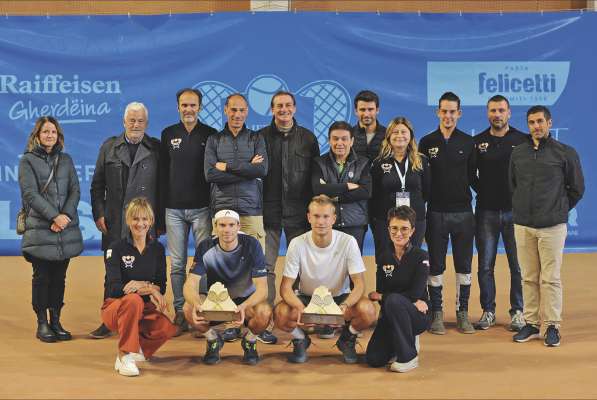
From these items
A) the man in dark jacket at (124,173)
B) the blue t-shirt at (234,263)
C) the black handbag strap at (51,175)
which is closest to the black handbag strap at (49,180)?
the black handbag strap at (51,175)

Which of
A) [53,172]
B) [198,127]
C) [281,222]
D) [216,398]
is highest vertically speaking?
[198,127]

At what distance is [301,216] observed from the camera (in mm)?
5594

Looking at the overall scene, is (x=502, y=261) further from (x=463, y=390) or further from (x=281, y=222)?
(x=463, y=390)

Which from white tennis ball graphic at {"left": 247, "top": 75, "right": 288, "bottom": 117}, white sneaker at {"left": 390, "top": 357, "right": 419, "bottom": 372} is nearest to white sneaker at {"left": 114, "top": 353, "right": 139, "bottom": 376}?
white sneaker at {"left": 390, "top": 357, "right": 419, "bottom": 372}

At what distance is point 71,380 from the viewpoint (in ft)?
14.4

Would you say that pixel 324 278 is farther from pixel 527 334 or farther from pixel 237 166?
pixel 527 334

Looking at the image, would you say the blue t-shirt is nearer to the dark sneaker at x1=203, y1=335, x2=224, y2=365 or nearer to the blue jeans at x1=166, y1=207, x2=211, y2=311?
the dark sneaker at x1=203, y1=335, x2=224, y2=365

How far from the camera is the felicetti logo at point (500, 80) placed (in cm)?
912

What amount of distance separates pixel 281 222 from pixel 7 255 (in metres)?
4.74

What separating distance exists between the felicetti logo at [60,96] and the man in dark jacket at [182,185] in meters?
3.64

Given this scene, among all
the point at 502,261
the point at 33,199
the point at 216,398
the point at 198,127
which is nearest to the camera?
the point at 216,398

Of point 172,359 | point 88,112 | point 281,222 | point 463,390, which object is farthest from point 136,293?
point 88,112

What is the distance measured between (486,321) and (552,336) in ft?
2.00

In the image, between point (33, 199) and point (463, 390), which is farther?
point (33, 199)
